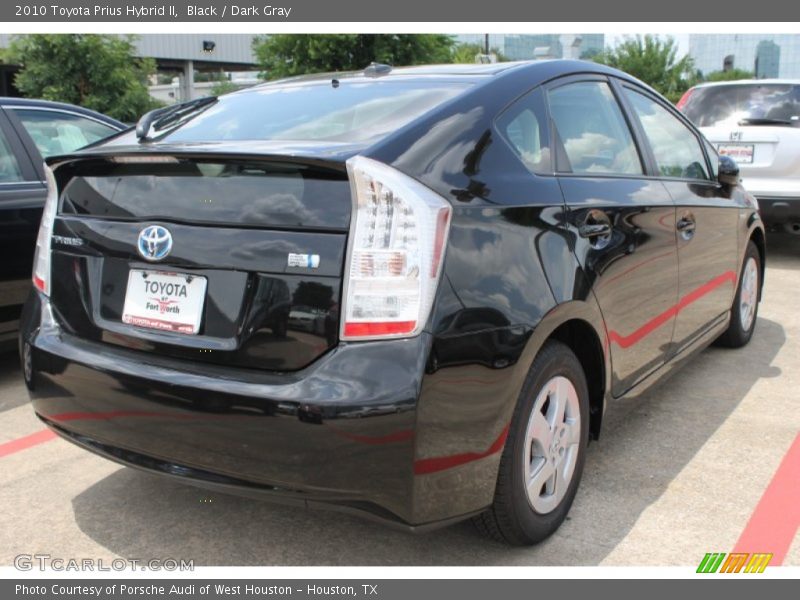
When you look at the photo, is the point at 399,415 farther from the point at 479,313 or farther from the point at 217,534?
the point at 217,534

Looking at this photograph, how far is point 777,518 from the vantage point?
9.48ft

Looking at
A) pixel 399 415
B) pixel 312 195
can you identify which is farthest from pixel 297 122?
pixel 399 415

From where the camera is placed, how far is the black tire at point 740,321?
15.8ft

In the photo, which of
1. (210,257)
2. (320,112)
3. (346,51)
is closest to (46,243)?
(210,257)

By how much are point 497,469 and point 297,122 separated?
1.31 m

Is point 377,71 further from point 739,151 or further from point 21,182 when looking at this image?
point 739,151

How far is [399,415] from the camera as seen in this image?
6.88 feet

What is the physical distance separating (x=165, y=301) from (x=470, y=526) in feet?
4.17

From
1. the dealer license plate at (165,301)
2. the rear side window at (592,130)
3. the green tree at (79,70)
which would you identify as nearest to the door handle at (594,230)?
the rear side window at (592,130)

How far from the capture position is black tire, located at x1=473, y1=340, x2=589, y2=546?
8.00 ft

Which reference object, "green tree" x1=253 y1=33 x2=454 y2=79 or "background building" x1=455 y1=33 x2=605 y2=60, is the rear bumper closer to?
"background building" x1=455 y1=33 x2=605 y2=60

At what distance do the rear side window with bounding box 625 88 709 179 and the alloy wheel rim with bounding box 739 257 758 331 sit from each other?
0.96m
